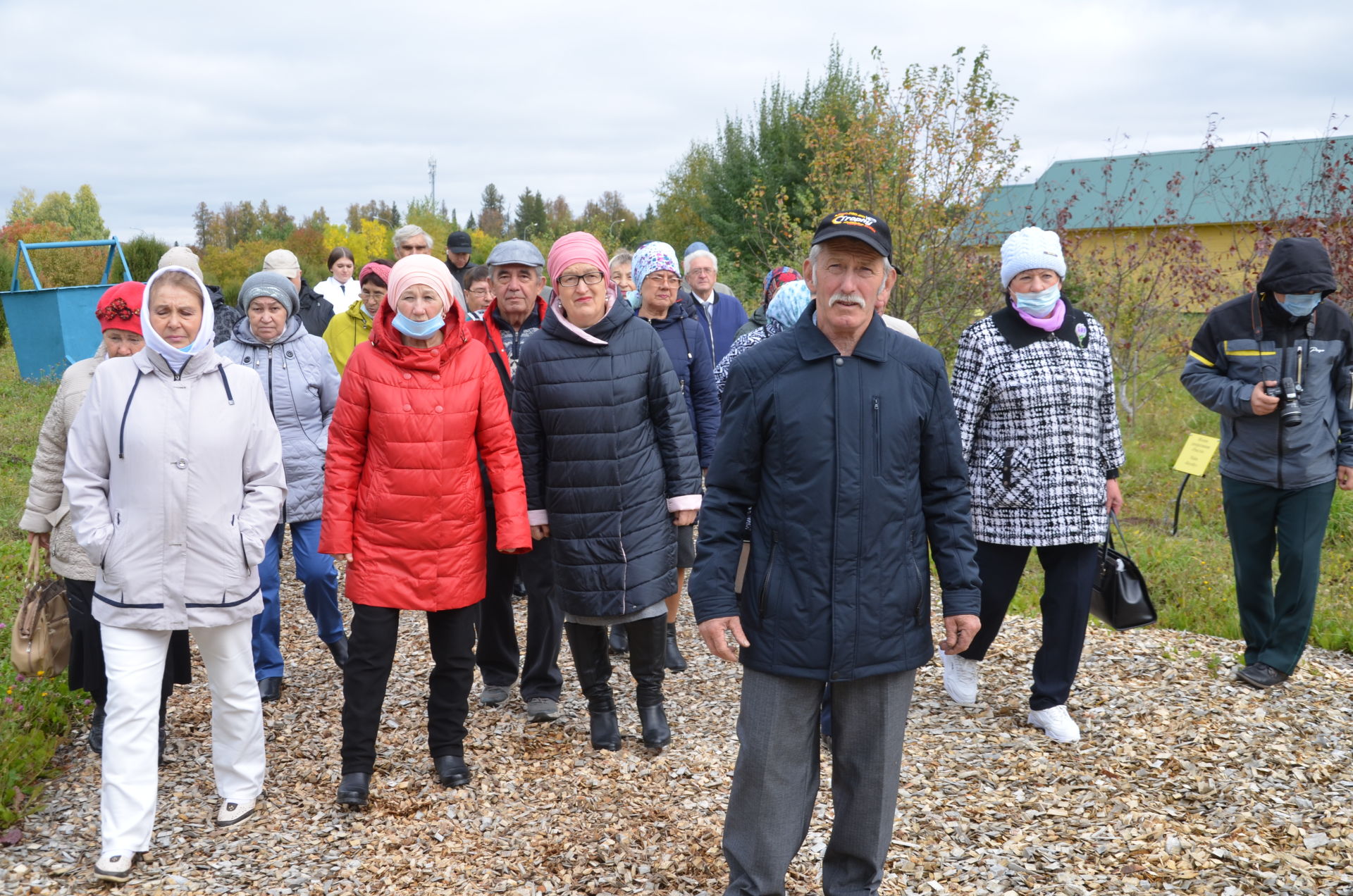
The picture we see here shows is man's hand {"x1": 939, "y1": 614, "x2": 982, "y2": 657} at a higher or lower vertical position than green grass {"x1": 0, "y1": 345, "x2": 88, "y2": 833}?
higher

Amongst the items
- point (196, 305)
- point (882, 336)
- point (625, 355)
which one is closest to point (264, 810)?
point (196, 305)

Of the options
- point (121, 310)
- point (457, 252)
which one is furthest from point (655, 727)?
point (457, 252)

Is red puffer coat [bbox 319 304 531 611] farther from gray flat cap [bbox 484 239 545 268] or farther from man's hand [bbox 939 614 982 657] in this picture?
man's hand [bbox 939 614 982 657]

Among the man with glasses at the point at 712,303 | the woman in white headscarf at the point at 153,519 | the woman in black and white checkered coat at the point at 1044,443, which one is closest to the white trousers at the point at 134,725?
the woman in white headscarf at the point at 153,519

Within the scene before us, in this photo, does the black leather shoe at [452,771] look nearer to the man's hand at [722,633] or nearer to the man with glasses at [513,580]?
the man with glasses at [513,580]

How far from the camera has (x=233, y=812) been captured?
413 centimetres

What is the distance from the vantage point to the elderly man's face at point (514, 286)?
5285mm

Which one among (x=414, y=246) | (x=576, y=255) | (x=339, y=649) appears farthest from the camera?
A: (x=414, y=246)

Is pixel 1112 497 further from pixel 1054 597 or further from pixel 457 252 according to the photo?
pixel 457 252

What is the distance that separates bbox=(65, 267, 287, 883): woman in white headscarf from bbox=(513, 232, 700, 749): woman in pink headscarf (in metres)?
1.17

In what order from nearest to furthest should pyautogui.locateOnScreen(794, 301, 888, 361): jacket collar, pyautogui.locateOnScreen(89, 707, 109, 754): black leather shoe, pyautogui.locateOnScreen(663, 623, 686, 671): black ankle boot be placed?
pyautogui.locateOnScreen(794, 301, 888, 361): jacket collar < pyautogui.locateOnScreen(89, 707, 109, 754): black leather shoe < pyautogui.locateOnScreen(663, 623, 686, 671): black ankle boot

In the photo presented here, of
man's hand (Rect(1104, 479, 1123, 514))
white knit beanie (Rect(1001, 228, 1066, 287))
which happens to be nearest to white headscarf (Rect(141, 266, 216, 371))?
white knit beanie (Rect(1001, 228, 1066, 287))

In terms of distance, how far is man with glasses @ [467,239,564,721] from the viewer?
5000 millimetres

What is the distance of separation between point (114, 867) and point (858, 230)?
3359 mm
